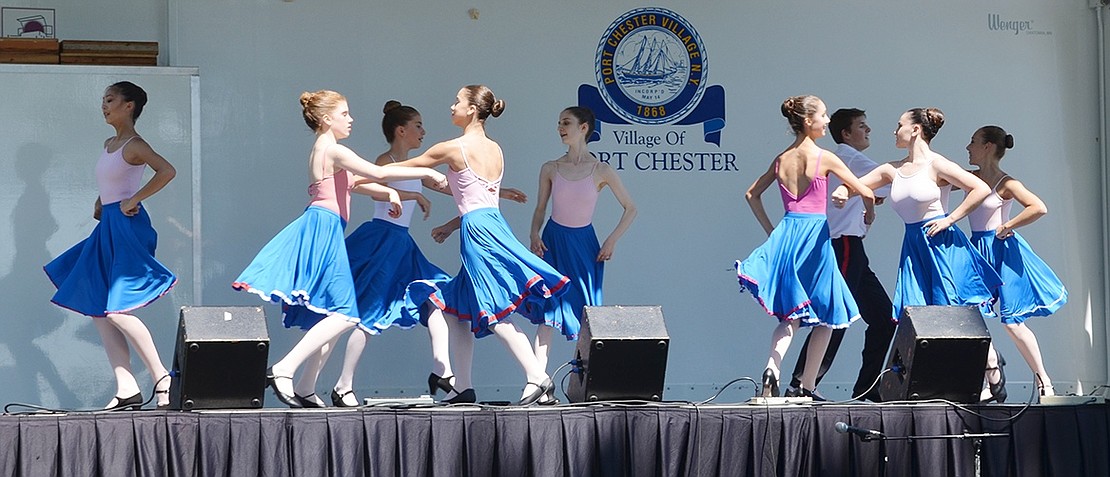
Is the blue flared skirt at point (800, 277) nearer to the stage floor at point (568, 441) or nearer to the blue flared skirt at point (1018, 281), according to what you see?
the stage floor at point (568, 441)

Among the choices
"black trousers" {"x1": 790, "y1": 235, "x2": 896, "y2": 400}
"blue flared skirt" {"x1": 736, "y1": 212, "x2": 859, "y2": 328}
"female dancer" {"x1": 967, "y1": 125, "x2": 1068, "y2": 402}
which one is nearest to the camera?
"blue flared skirt" {"x1": 736, "y1": 212, "x2": 859, "y2": 328}

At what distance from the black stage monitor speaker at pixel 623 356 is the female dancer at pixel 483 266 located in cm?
29

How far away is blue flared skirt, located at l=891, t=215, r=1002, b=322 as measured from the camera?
8.33m

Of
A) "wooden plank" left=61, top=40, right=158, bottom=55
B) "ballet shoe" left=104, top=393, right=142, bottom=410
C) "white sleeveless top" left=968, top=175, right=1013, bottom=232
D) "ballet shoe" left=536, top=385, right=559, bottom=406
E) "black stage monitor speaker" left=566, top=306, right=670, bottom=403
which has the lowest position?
"ballet shoe" left=536, top=385, right=559, bottom=406

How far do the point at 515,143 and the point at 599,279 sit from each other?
1355 mm

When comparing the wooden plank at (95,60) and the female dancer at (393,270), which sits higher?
the wooden plank at (95,60)

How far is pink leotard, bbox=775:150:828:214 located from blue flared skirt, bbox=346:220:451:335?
1.84m

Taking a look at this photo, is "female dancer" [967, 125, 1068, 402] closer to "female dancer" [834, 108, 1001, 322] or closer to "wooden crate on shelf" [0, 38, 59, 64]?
"female dancer" [834, 108, 1001, 322]

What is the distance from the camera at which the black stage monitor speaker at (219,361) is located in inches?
279

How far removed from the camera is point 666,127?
973cm

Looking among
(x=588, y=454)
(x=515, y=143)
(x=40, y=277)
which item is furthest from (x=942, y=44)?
(x=40, y=277)

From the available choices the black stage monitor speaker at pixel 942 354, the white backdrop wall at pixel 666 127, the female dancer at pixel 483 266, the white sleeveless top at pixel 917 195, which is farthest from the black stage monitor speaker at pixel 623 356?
the white backdrop wall at pixel 666 127

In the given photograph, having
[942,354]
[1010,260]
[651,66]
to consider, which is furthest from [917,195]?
[651,66]

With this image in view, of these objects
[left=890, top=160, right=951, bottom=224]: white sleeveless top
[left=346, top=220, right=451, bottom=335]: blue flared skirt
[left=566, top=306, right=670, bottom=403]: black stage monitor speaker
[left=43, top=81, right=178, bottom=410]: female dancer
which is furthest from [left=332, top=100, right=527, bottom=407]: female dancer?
[left=890, top=160, right=951, bottom=224]: white sleeveless top
